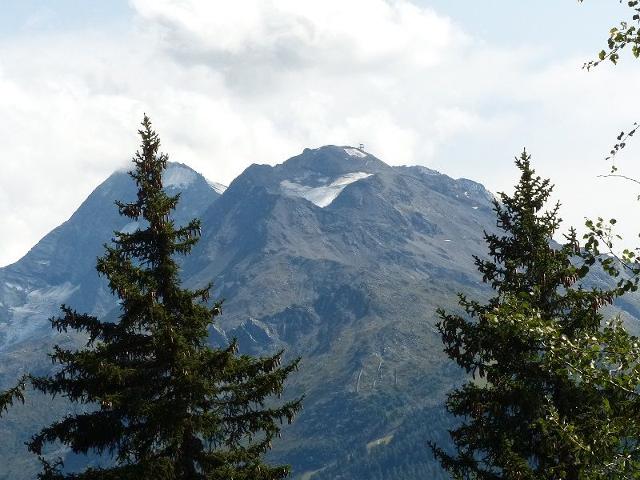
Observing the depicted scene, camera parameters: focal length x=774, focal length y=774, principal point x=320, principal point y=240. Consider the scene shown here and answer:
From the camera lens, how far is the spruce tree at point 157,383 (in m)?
20.8

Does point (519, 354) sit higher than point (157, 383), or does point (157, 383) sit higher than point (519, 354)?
point (519, 354)

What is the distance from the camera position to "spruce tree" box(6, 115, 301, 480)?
818 inches

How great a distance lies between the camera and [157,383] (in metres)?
22.0

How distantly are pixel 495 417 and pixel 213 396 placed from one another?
8306mm

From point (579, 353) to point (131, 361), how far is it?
14895mm

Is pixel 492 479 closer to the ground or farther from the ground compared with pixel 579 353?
closer to the ground

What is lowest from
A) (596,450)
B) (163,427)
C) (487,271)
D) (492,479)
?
(492,479)

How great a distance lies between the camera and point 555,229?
24156mm

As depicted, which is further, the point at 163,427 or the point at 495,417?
the point at 495,417

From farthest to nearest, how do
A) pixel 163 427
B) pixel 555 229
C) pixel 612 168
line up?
pixel 555 229
pixel 163 427
pixel 612 168

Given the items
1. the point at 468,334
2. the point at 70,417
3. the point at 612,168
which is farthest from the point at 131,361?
the point at 612,168

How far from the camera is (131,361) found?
22422 millimetres

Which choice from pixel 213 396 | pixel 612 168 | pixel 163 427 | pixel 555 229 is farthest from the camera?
pixel 555 229

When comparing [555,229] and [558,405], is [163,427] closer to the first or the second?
[558,405]
